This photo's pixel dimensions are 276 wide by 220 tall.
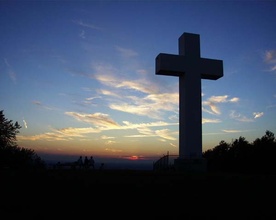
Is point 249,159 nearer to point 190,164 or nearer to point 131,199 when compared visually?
point 190,164

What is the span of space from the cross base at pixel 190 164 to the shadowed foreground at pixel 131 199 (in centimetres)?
793

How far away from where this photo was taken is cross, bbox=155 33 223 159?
57.4ft

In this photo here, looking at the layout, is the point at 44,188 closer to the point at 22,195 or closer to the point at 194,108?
the point at 22,195

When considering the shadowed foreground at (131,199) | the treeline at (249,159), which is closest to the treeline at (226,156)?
the treeline at (249,159)

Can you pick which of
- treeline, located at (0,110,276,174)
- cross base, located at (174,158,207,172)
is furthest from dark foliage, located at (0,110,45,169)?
cross base, located at (174,158,207,172)

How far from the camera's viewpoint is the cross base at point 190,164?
651 inches

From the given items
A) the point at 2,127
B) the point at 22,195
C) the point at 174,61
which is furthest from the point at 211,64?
the point at 2,127

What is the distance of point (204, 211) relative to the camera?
19.2 ft

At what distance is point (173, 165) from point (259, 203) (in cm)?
1109

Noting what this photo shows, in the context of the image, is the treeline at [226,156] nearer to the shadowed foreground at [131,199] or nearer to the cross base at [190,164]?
the cross base at [190,164]

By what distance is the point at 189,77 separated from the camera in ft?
60.0

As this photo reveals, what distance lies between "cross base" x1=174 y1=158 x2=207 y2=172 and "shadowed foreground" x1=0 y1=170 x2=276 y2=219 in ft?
26.0

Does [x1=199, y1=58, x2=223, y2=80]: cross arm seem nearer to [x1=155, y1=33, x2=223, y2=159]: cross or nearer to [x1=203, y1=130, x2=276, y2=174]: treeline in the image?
[x1=155, y1=33, x2=223, y2=159]: cross

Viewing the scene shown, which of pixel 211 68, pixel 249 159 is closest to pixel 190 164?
pixel 211 68
